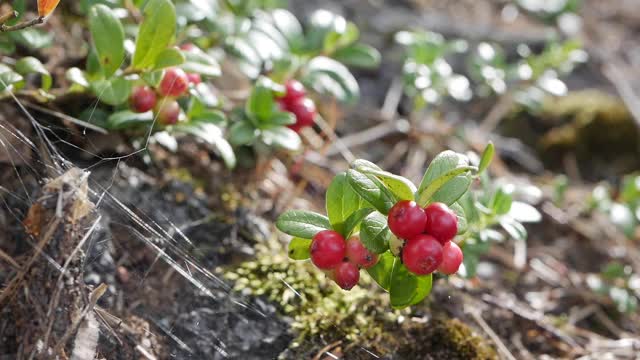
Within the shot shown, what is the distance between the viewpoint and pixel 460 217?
2170 mm

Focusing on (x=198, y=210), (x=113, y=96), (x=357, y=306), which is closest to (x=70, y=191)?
(x=113, y=96)

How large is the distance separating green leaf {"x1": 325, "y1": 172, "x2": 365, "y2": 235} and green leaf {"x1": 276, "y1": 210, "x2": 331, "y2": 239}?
0.12 ft

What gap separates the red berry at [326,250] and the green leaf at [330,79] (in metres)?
1.24

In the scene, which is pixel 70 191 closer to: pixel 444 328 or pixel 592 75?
pixel 444 328

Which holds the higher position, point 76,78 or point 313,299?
point 76,78

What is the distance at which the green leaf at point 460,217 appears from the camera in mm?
2142

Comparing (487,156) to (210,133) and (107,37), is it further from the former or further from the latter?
(107,37)

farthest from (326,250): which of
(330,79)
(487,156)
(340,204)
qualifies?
(330,79)

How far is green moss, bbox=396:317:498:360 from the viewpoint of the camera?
7.90 ft

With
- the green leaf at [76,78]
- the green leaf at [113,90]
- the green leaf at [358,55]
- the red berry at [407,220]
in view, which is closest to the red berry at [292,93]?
the green leaf at [358,55]

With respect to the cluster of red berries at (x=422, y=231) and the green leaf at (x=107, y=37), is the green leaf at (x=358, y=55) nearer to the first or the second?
the green leaf at (x=107, y=37)

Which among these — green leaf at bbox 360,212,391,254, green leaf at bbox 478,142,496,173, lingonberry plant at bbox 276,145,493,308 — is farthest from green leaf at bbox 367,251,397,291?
green leaf at bbox 478,142,496,173

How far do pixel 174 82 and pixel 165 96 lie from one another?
0.07 metres

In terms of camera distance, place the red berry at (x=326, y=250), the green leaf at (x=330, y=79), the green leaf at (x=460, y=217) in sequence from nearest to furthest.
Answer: the red berry at (x=326, y=250), the green leaf at (x=460, y=217), the green leaf at (x=330, y=79)
